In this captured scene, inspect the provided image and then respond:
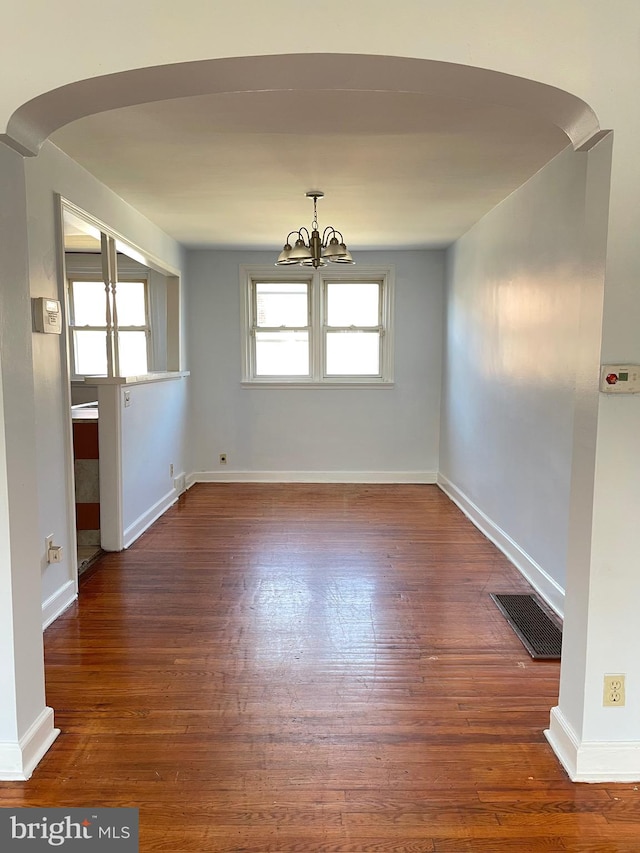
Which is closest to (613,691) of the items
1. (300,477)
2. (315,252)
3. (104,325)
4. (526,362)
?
(526,362)

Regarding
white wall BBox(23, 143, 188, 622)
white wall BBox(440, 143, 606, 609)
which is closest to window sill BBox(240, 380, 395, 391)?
white wall BBox(440, 143, 606, 609)

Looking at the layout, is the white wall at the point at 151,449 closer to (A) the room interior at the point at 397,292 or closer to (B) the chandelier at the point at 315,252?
(A) the room interior at the point at 397,292

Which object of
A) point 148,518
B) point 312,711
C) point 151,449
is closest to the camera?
point 312,711

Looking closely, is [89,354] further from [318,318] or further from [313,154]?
[313,154]

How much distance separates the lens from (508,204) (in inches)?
156

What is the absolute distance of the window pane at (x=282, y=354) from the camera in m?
6.34

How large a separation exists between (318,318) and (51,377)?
367cm

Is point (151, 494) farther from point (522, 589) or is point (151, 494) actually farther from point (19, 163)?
point (19, 163)

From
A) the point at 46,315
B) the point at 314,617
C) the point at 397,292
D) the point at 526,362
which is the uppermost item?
the point at 397,292

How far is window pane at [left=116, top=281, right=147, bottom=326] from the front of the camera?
6160 millimetres

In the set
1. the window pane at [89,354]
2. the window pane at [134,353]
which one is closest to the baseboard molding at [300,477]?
the window pane at [134,353]

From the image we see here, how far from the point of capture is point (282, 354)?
637 cm

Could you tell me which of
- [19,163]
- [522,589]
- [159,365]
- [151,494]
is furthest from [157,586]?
[159,365]

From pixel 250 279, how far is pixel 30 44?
4.59 meters
